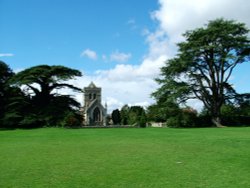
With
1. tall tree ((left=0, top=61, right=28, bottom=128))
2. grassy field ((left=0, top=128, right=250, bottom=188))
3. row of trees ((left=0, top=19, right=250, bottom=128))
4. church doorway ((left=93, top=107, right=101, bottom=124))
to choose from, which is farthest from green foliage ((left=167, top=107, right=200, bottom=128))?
church doorway ((left=93, top=107, right=101, bottom=124))

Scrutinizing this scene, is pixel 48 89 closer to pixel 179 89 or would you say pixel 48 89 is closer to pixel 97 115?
pixel 179 89

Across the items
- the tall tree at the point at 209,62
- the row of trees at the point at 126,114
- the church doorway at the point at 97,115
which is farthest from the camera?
the church doorway at the point at 97,115

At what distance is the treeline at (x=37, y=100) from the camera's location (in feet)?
156

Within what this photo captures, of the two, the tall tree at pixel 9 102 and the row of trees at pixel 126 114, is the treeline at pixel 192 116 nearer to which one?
the tall tree at pixel 9 102

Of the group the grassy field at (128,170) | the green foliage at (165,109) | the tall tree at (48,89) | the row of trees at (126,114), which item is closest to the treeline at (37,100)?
the tall tree at (48,89)

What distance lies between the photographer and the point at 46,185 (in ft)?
23.1

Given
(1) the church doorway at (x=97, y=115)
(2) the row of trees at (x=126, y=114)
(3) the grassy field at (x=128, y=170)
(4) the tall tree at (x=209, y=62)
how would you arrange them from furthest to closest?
(1) the church doorway at (x=97, y=115) < (2) the row of trees at (x=126, y=114) < (4) the tall tree at (x=209, y=62) < (3) the grassy field at (x=128, y=170)

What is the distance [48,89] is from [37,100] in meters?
2.15

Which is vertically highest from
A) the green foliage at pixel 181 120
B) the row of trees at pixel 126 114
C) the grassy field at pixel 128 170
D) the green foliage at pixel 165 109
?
the row of trees at pixel 126 114

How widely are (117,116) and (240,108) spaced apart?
4467cm

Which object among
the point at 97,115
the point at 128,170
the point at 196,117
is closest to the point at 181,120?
the point at 196,117

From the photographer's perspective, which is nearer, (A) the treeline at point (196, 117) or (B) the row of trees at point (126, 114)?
(A) the treeline at point (196, 117)

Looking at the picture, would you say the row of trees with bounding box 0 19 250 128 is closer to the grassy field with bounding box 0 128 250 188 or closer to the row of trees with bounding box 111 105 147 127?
the row of trees with bounding box 111 105 147 127

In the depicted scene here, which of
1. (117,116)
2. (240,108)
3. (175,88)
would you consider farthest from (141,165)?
(117,116)
